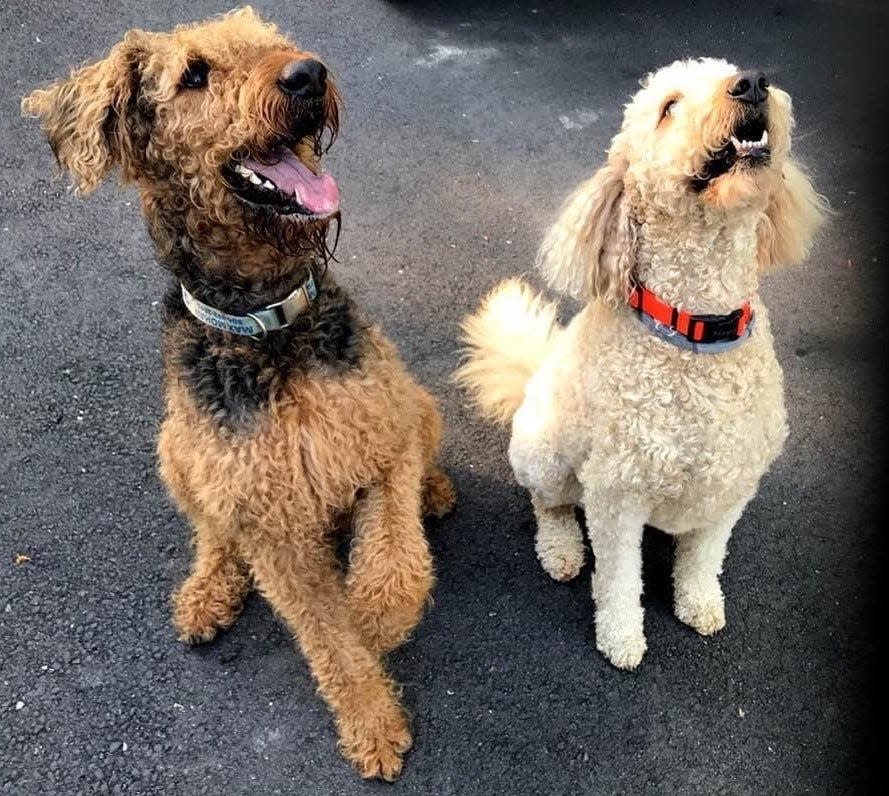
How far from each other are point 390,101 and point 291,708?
3.41 meters

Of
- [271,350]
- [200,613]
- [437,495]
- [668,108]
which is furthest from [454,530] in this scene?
[668,108]

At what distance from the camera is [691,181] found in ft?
6.56

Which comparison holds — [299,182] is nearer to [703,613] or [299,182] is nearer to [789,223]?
[789,223]

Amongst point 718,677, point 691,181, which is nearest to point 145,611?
point 718,677

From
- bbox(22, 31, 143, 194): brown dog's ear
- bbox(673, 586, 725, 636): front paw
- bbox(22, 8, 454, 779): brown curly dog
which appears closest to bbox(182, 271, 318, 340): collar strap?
bbox(22, 8, 454, 779): brown curly dog

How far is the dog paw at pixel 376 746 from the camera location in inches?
103

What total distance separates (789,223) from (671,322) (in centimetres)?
43

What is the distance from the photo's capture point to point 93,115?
1906 mm

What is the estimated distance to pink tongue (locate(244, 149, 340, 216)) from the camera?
1959 millimetres

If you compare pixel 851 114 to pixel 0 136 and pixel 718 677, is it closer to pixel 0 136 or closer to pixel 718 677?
pixel 718 677

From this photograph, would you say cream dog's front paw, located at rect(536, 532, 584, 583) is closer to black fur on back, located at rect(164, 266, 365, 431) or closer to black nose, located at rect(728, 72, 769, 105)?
black fur on back, located at rect(164, 266, 365, 431)

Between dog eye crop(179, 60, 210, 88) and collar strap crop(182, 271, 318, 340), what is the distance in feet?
1.63

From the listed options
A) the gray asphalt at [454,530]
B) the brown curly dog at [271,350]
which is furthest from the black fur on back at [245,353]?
the gray asphalt at [454,530]

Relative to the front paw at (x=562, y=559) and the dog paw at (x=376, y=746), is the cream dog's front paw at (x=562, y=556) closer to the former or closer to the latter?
the front paw at (x=562, y=559)
